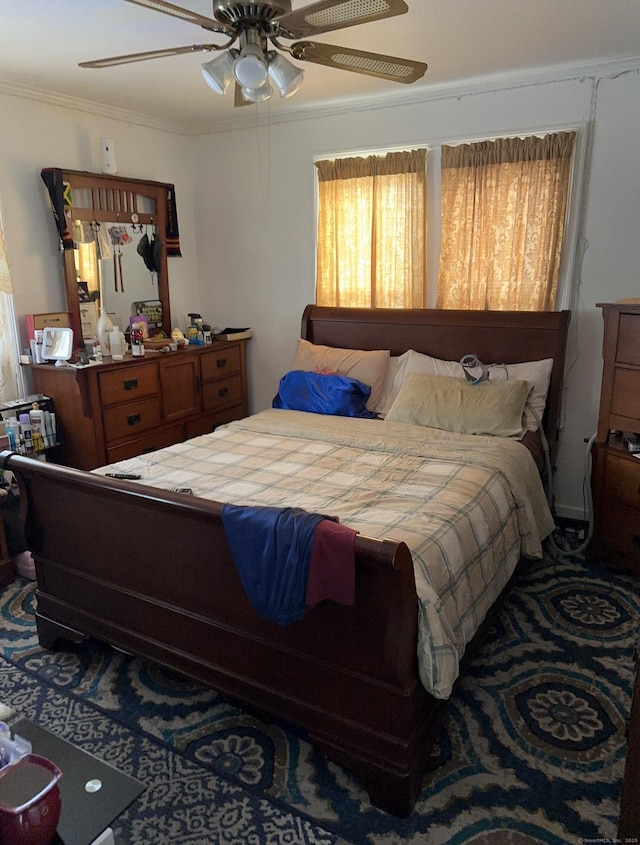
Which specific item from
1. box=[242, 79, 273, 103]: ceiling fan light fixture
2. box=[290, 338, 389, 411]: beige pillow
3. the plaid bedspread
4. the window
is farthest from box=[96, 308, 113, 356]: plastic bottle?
box=[242, 79, 273, 103]: ceiling fan light fixture

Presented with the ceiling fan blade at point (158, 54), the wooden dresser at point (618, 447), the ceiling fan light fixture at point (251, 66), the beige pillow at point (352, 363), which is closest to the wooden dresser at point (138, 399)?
the beige pillow at point (352, 363)

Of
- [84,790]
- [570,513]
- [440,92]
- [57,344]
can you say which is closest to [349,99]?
[440,92]

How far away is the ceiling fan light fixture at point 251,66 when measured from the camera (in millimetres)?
1855

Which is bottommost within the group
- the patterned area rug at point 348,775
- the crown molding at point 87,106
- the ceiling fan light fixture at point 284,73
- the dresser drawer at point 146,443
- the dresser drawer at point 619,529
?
the patterned area rug at point 348,775

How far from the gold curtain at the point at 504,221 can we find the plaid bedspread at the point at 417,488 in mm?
1013

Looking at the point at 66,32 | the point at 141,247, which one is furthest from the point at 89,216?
the point at 66,32

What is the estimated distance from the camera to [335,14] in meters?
1.69

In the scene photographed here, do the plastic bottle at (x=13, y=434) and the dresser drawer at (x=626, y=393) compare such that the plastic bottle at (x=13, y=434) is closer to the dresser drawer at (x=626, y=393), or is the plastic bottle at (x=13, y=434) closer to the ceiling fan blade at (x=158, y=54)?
the ceiling fan blade at (x=158, y=54)

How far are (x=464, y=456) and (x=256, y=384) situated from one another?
2.30 meters

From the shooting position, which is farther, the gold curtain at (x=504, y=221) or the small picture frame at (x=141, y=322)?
the small picture frame at (x=141, y=322)

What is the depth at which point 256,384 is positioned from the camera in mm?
4598

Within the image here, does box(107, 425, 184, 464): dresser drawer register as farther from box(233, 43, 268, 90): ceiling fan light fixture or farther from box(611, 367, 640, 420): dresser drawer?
box(611, 367, 640, 420): dresser drawer

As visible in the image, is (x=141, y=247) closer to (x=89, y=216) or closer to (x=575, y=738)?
(x=89, y=216)

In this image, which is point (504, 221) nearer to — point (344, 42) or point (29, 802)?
point (344, 42)
